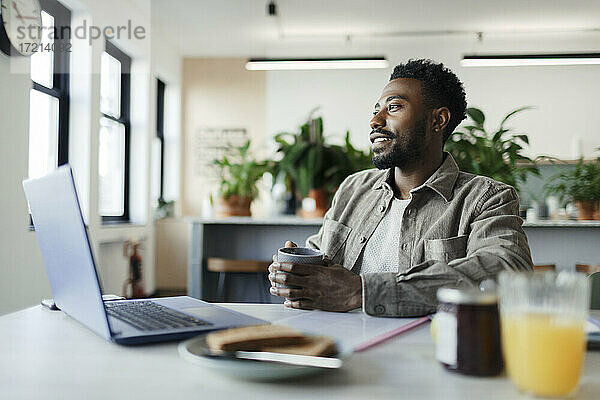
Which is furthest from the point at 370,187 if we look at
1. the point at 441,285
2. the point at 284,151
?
the point at 284,151

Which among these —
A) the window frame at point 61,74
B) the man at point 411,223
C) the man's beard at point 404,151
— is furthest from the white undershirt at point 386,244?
the window frame at point 61,74

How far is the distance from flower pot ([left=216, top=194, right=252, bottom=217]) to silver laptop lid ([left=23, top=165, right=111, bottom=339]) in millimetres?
2645

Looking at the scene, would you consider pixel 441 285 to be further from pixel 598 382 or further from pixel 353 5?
pixel 353 5

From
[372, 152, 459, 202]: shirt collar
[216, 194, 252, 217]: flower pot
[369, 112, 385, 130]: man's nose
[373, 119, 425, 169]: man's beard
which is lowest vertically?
[216, 194, 252, 217]: flower pot

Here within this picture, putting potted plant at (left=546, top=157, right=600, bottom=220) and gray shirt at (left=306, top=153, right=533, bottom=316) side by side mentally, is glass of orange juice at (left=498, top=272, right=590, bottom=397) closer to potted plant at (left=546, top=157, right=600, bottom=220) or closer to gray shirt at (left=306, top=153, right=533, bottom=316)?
gray shirt at (left=306, top=153, right=533, bottom=316)

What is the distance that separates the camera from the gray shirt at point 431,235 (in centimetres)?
111

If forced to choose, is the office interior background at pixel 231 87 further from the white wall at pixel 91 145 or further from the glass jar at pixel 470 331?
the glass jar at pixel 470 331

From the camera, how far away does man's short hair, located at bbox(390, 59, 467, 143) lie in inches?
66.9

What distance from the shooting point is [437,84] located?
67.6 inches

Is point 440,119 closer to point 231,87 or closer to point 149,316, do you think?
point 149,316

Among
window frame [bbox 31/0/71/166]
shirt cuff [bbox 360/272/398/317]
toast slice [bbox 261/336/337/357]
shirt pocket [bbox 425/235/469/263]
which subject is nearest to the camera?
toast slice [bbox 261/336/337/357]

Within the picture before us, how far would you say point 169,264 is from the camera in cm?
613

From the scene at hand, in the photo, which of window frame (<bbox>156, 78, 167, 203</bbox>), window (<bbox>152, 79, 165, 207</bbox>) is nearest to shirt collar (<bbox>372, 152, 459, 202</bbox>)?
window (<bbox>152, 79, 165, 207</bbox>)

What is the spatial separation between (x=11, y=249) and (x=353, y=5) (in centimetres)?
359
